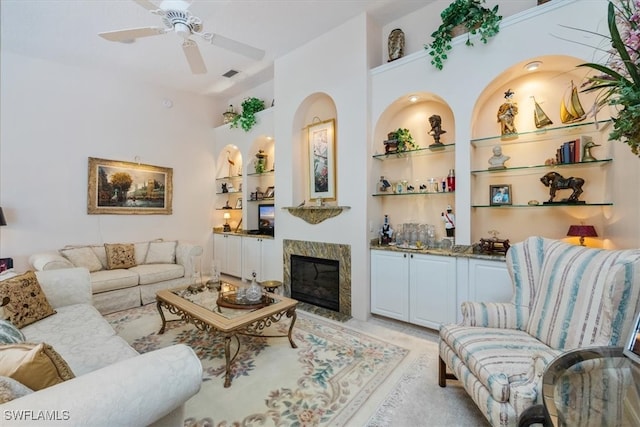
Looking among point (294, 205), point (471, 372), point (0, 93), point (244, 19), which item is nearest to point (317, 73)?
point (244, 19)

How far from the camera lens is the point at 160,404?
37.6 inches

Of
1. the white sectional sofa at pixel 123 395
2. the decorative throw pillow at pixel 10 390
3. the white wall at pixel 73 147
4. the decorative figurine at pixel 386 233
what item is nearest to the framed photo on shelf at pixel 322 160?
the decorative figurine at pixel 386 233

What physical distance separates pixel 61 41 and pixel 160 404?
485 cm

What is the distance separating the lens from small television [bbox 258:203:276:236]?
5.07 meters

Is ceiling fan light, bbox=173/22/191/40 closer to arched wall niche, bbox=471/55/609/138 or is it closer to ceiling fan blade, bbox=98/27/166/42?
ceiling fan blade, bbox=98/27/166/42

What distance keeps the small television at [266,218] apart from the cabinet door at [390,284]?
7.48ft

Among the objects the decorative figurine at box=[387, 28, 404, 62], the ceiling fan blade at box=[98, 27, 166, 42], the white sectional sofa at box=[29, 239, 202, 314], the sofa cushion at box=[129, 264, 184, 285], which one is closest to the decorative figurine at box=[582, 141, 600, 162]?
the decorative figurine at box=[387, 28, 404, 62]

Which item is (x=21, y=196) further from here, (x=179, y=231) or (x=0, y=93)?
(x=179, y=231)

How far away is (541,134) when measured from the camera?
2744 millimetres

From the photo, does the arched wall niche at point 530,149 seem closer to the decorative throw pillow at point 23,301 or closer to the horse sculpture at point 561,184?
the horse sculpture at point 561,184

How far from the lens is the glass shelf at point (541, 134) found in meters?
2.47

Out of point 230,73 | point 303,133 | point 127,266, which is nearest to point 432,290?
point 303,133

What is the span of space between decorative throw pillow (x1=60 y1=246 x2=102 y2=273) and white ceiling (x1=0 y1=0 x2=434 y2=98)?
2.76 metres

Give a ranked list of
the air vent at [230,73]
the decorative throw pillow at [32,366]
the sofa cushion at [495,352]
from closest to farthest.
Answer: the decorative throw pillow at [32,366] → the sofa cushion at [495,352] → the air vent at [230,73]
